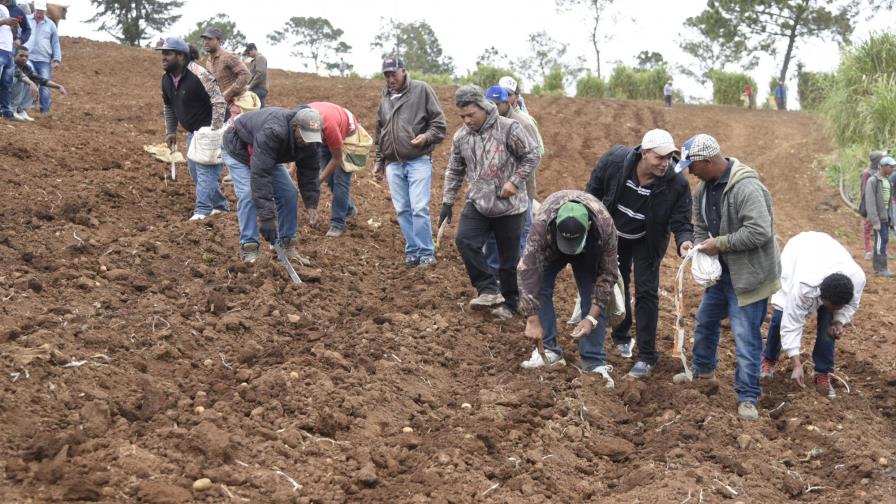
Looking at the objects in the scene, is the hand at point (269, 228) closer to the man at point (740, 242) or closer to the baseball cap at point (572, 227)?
the baseball cap at point (572, 227)

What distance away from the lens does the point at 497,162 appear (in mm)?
6730

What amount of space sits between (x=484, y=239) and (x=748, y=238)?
2146 millimetres

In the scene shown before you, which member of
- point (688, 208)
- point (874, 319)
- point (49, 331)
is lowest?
point (874, 319)

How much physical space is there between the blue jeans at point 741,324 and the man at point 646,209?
0.34 metres

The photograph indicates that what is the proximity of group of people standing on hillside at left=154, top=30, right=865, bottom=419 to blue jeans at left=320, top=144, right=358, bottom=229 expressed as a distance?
570 millimetres

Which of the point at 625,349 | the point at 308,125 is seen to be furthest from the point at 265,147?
the point at 625,349

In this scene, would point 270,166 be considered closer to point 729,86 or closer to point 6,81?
point 6,81

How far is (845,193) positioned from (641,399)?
37.2 feet

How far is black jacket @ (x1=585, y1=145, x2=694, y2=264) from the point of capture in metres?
5.95

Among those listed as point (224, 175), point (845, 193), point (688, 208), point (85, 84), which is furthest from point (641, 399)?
point (85, 84)

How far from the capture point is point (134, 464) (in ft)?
13.7

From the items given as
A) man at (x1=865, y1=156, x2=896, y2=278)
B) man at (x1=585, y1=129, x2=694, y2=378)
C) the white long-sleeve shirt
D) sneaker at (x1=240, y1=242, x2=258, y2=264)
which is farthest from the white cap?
man at (x1=865, y1=156, x2=896, y2=278)

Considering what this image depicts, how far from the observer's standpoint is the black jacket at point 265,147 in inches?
263

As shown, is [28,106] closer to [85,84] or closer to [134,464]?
[85,84]
